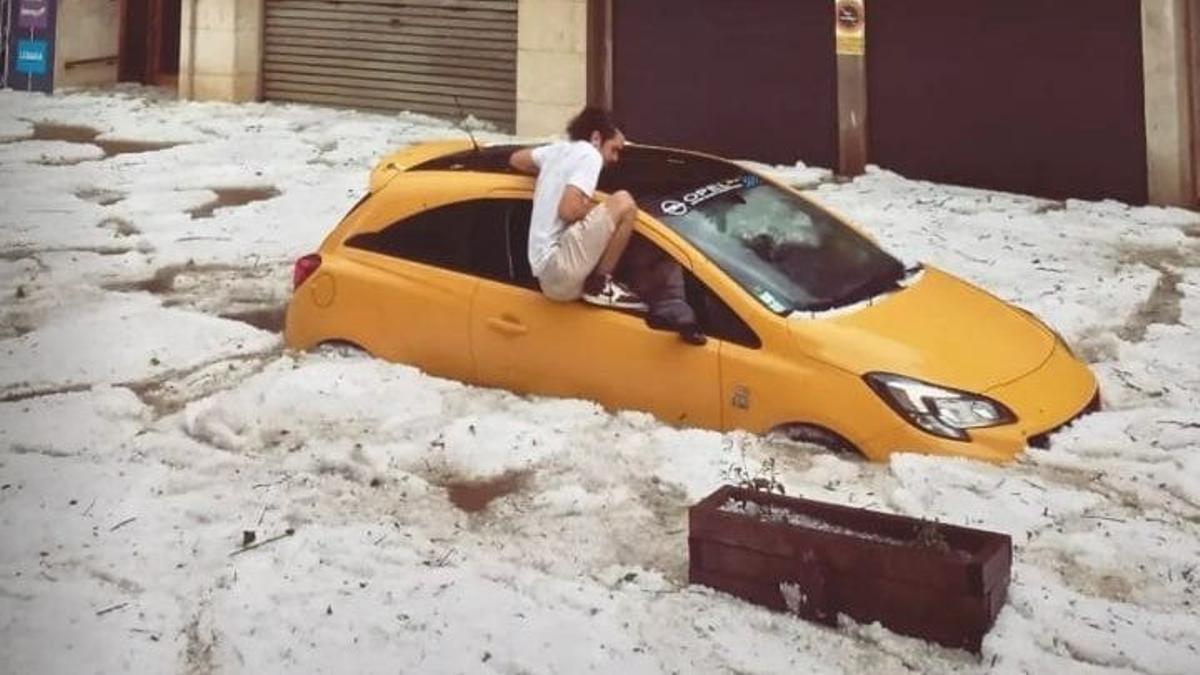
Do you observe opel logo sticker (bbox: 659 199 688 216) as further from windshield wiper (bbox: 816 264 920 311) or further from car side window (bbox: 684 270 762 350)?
windshield wiper (bbox: 816 264 920 311)

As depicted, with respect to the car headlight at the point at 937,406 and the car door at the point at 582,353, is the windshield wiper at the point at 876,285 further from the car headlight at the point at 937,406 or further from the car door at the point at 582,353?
the car door at the point at 582,353

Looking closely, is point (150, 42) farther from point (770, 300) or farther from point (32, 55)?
point (770, 300)

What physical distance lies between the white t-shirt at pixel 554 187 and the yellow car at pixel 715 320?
0.16m

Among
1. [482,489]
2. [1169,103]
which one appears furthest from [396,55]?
[482,489]

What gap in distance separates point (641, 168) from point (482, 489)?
83.4 inches

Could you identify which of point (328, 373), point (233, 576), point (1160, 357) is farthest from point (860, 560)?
point (1160, 357)

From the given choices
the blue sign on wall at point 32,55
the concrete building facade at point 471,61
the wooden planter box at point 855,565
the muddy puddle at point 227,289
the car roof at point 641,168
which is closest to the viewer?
the wooden planter box at point 855,565

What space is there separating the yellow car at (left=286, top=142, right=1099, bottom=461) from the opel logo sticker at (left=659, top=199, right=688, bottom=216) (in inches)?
0.4

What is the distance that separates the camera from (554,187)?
6.22 m

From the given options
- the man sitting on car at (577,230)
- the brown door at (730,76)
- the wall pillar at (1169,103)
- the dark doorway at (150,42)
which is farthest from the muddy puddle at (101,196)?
the wall pillar at (1169,103)

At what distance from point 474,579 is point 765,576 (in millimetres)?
1122

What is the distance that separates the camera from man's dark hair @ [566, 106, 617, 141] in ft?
21.5

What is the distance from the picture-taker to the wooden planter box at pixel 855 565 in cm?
397

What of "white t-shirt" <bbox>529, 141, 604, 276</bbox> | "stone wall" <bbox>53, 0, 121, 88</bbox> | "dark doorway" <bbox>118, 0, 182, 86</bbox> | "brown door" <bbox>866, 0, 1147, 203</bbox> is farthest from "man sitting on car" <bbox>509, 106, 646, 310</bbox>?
"dark doorway" <bbox>118, 0, 182, 86</bbox>
